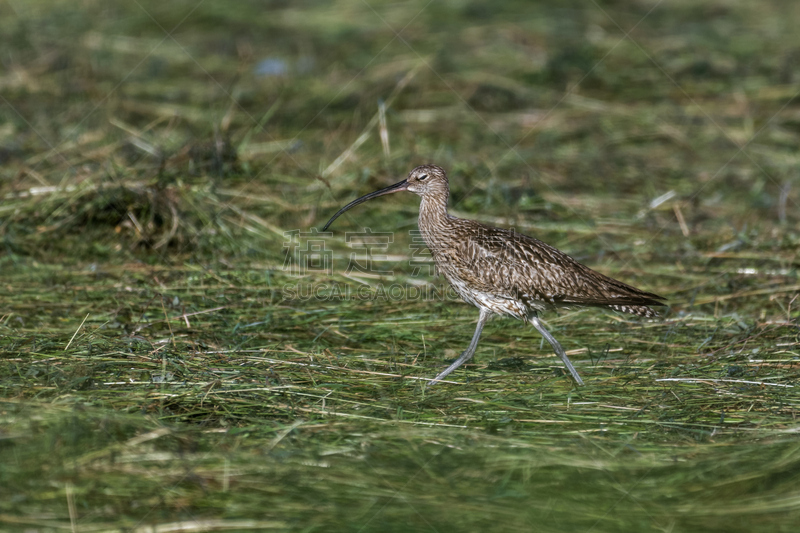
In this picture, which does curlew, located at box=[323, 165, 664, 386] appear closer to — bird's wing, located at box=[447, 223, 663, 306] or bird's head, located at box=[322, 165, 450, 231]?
bird's wing, located at box=[447, 223, 663, 306]

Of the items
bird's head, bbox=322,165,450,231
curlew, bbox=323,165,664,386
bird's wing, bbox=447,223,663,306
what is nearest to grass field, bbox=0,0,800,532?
curlew, bbox=323,165,664,386

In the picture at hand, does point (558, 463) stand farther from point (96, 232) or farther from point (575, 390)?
point (96, 232)

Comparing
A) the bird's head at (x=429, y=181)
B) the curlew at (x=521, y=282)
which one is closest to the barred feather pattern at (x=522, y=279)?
the curlew at (x=521, y=282)

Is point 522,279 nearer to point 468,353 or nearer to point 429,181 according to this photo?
point 468,353

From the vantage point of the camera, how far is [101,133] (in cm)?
1036

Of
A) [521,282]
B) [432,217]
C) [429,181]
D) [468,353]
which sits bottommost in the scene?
[468,353]

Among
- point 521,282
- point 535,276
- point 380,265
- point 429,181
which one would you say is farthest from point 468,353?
point 380,265

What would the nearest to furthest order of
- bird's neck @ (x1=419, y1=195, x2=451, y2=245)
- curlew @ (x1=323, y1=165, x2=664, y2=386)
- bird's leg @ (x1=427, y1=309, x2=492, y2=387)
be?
bird's leg @ (x1=427, y1=309, x2=492, y2=387), curlew @ (x1=323, y1=165, x2=664, y2=386), bird's neck @ (x1=419, y1=195, x2=451, y2=245)

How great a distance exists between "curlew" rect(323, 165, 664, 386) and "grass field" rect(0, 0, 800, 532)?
37 centimetres

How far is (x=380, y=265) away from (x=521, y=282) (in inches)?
86.0

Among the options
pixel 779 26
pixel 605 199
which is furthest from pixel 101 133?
pixel 779 26

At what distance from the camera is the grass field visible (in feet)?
15.2

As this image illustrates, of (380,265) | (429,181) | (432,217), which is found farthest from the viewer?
(380,265)

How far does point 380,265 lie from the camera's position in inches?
339
